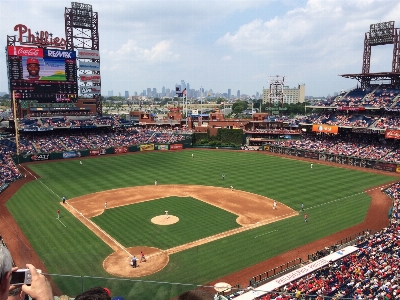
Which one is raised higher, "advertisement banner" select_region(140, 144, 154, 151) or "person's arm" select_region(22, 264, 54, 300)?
"person's arm" select_region(22, 264, 54, 300)

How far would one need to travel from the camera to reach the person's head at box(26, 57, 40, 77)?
6109 cm

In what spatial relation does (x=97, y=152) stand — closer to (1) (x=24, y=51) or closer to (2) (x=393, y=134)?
(1) (x=24, y=51)

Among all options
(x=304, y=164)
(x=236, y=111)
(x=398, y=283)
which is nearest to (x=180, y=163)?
(x=304, y=164)

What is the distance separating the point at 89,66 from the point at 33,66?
1270 centimetres

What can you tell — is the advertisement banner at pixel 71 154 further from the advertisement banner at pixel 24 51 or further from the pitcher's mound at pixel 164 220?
the pitcher's mound at pixel 164 220

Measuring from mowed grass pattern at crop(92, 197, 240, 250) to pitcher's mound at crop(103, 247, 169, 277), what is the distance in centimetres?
94

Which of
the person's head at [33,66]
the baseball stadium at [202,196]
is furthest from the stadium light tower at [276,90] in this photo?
the person's head at [33,66]

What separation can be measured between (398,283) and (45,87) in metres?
63.5

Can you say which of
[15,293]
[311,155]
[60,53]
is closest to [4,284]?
[15,293]

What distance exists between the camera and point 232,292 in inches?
728

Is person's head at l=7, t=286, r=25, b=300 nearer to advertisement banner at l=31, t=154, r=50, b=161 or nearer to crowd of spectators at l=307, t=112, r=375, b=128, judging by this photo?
advertisement banner at l=31, t=154, r=50, b=161

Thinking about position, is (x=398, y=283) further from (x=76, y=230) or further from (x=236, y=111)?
(x=236, y=111)

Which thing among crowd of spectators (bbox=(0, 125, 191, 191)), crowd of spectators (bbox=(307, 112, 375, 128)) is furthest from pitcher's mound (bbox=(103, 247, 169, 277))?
crowd of spectators (bbox=(307, 112, 375, 128))

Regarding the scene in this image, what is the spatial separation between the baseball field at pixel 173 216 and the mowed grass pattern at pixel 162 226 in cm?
8
